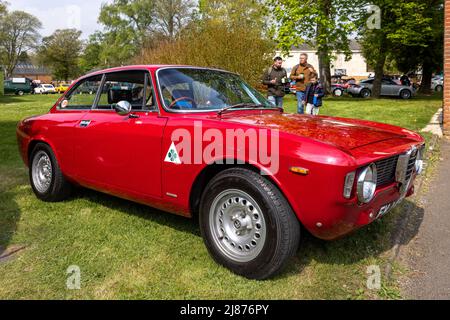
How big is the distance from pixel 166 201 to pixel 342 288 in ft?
5.16

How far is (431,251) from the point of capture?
3.72 m

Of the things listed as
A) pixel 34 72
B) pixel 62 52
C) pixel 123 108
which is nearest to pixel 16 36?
pixel 62 52

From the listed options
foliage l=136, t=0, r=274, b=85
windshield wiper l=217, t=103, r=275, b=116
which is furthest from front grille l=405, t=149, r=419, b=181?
foliage l=136, t=0, r=274, b=85

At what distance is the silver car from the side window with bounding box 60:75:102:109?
27038 millimetres

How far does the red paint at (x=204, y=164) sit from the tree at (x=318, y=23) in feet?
67.7

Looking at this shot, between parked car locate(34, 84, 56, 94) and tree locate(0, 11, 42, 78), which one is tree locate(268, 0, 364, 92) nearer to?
parked car locate(34, 84, 56, 94)

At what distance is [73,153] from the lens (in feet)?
14.5

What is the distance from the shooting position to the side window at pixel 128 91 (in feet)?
13.0

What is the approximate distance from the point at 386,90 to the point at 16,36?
56036mm

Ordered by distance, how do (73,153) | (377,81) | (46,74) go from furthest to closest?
(46,74) → (377,81) → (73,153)

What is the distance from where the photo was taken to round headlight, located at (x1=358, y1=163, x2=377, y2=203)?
2.78 m

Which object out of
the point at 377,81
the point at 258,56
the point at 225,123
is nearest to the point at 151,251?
the point at 225,123
